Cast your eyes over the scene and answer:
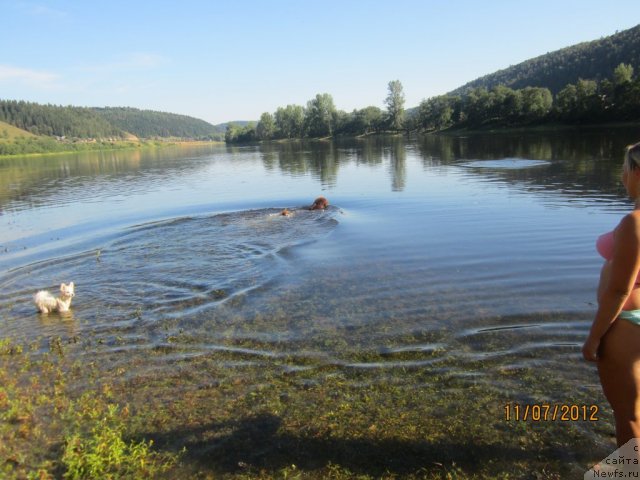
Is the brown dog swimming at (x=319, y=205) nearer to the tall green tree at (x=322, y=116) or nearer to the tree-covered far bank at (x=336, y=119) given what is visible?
the tree-covered far bank at (x=336, y=119)

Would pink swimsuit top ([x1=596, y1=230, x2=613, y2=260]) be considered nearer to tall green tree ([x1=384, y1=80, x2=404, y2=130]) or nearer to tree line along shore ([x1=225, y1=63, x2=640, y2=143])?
tree line along shore ([x1=225, y1=63, x2=640, y2=143])

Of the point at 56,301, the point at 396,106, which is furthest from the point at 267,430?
the point at 396,106

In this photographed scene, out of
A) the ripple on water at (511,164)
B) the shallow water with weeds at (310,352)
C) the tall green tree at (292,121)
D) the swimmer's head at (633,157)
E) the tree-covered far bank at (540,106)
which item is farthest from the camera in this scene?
the tall green tree at (292,121)

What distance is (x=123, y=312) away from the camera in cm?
968

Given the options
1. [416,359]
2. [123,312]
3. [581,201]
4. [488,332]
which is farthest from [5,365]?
[581,201]

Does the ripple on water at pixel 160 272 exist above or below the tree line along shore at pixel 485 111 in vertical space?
below

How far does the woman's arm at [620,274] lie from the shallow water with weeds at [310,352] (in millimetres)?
2047

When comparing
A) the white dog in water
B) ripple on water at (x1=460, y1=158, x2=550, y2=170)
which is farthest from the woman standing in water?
ripple on water at (x1=460, y1=158, x2=550, y2=170)

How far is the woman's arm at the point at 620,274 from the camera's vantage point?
10.5ft

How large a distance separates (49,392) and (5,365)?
172cm

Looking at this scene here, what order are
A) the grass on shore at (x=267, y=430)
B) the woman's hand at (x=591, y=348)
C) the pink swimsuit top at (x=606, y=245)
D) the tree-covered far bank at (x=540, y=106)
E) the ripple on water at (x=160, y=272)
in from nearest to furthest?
the pink swimsuit top at (x=606, y=245) → the woman's hand at (x=591, y=348) → the grass on shore at (x=267, y=430) → the ripple on water at (x=160, y=272) → the tree-covered far bank at (x=540, y=106)

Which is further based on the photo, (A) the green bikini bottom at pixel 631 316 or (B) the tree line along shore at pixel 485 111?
(B) the tree line along shore at pixel 485 111
